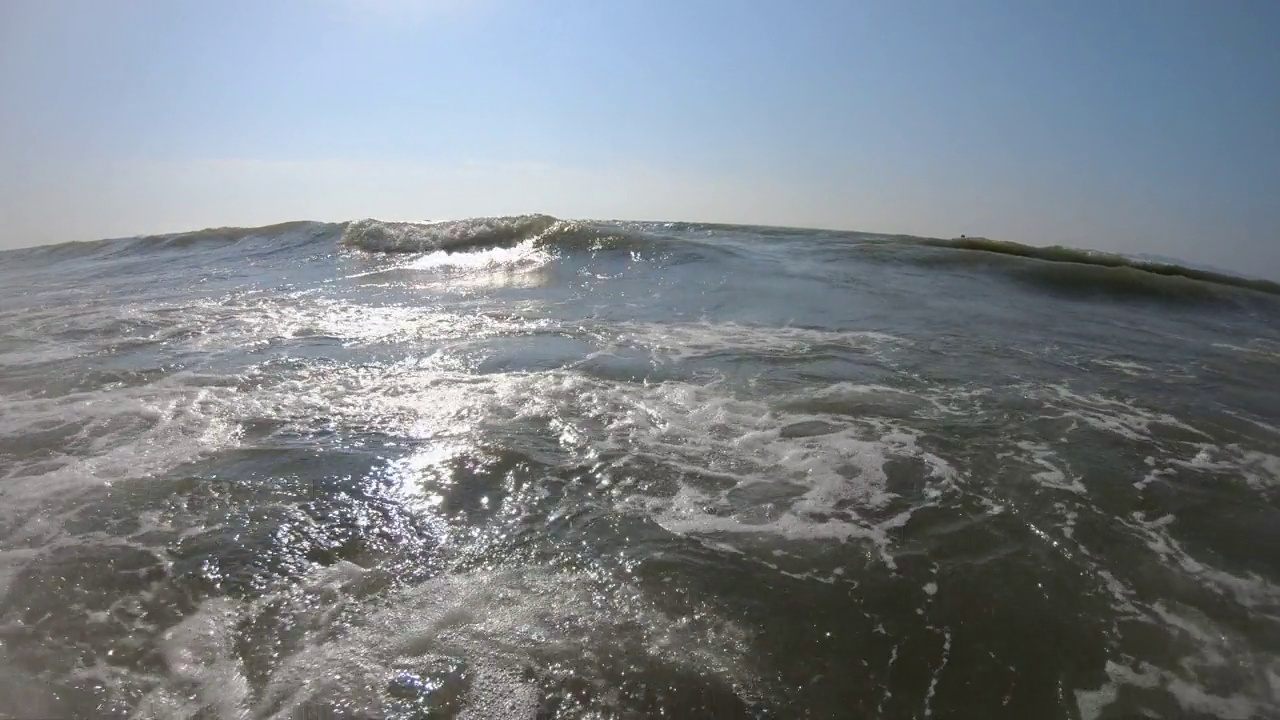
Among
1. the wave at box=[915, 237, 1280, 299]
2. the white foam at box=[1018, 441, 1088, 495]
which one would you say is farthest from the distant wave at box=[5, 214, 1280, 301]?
the white foam at box=[1018, 441, 1088, 495]

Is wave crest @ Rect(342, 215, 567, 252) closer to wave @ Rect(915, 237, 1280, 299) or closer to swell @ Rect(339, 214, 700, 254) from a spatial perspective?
swell @ Rect(339, 214, 700, 254)

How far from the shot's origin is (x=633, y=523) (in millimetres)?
3295

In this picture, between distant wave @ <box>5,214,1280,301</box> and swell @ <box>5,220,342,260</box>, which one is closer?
distant wave @ <box>5,214,1280,301</box>

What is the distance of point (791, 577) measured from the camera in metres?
2.91

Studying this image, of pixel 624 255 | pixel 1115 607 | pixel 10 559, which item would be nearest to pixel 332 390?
pixel 10 559

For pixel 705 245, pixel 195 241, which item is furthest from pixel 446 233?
pixel 195 241

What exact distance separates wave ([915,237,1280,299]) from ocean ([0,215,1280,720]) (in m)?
3.95

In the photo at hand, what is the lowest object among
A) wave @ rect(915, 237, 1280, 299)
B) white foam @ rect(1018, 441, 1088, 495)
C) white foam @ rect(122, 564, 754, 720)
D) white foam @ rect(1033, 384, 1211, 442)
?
white foam @ rect(122, 564, 754, 720)

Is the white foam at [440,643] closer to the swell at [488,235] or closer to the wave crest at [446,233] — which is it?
the swell at [488,235]

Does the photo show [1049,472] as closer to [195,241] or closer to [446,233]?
[446,233]

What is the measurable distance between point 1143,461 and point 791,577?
2696mm

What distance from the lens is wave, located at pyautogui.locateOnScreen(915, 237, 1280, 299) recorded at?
35.8ft

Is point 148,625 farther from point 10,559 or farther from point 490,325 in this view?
point 490,325

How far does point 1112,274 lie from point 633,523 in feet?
38.1
